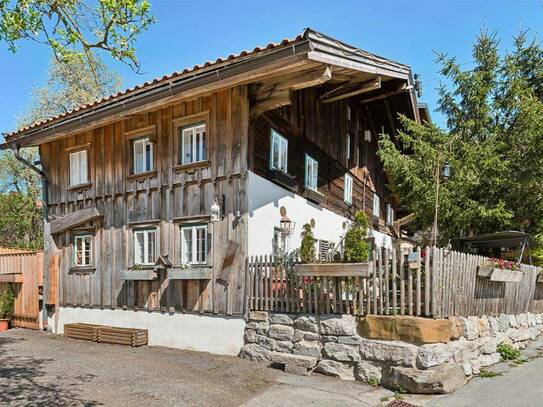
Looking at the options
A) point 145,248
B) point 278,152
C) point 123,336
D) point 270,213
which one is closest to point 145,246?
point 145,248

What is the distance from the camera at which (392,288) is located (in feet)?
24.2

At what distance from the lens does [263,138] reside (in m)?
9.83

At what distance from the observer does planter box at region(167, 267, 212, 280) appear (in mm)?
9445

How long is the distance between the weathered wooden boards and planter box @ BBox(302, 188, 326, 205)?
5.32m

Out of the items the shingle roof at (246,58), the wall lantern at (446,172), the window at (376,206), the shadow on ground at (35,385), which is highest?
the shingle roof at (246,58)

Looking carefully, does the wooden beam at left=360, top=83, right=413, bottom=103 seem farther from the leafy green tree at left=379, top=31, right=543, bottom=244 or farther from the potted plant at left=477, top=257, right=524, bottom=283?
the potted plant at left=477, top=257, right=524, bottom=283

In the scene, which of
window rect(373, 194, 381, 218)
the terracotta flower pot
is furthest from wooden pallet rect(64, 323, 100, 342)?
window rect(373, 194, 381, 218)

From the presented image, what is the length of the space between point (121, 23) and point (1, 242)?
91.2 ft

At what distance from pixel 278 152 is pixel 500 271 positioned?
5380 mm

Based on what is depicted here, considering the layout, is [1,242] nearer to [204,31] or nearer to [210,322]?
[210,322]

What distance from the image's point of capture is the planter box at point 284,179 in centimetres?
1003

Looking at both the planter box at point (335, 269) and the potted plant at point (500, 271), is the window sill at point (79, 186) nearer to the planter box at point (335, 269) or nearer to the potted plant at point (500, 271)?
the planter box at point (335, 269)

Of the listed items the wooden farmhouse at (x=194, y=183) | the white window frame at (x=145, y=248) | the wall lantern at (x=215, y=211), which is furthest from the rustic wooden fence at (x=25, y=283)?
the wall lantern at (x=215, y=211)

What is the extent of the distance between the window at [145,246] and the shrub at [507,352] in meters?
7.78
